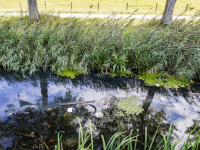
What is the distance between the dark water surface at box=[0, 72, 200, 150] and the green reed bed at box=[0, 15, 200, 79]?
33cm

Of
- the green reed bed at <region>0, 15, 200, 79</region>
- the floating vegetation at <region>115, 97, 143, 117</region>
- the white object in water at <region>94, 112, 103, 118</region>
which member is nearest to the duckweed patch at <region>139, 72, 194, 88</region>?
the green reed bed at <region>0, 15, 200, 79</region>

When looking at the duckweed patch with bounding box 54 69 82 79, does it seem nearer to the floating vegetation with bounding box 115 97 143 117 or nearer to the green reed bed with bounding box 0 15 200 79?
the green reed bed with bounding box 0 15 200 79

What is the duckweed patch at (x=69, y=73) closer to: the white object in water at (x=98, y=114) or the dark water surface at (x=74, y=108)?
the dark water surface at (x=74, y=108)

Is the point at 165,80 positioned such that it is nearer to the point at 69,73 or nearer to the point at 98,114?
the point at 98,114

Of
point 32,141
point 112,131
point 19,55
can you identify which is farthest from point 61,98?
point 19,55

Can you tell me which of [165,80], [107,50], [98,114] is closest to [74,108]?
[98,114]

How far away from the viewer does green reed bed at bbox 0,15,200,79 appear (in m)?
3.77

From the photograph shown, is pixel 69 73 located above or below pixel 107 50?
below

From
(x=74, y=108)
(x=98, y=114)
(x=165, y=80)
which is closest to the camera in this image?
(x=98, y=114)

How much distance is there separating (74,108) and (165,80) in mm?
2313

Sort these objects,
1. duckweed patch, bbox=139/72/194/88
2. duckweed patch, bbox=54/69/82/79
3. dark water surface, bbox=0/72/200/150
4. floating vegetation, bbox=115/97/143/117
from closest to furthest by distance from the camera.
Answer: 1. dark water surface, bbox=0/72/200/150
2. floating vegetation, bbox=115/97/143/117
3. duckweed patch, bbox=139/72/194/88
4. duckweed patch, bbox=54/69/82/79

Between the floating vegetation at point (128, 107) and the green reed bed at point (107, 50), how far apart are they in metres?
0.90

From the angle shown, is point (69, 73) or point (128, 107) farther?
point (69, 73)

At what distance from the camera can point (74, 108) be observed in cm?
289
